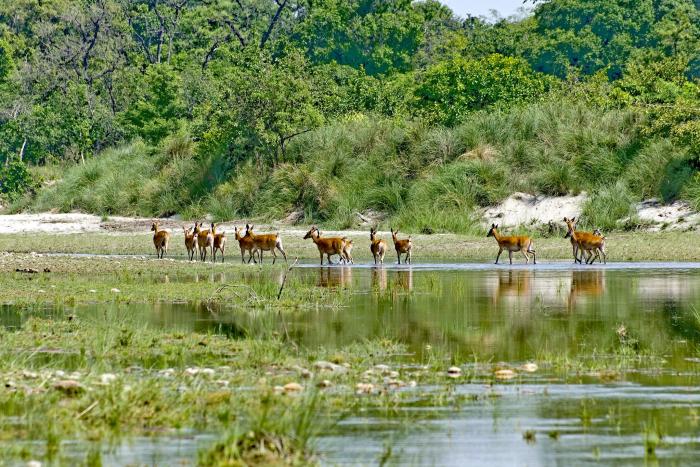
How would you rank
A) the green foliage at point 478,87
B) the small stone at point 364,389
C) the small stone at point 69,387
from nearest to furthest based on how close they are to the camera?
the small stone at point 69,387
the small stone at point 364,389
the green foliage at point 478,87

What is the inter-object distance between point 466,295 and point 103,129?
149 feet

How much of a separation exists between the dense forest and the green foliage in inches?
4.4

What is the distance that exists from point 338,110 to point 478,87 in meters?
6.44

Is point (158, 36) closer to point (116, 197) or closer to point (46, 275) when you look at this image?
point (116, 197)

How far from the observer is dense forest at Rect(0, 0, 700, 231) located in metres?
42.2

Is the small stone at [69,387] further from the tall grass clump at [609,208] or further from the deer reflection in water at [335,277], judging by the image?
the tall grass clump at [609,208]

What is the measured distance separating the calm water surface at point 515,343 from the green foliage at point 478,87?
22696 millimetres

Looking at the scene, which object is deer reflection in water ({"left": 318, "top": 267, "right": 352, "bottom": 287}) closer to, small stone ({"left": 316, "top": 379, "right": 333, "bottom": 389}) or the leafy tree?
small stone ({"left": 316, "top": 379, "right": 333, "bottom": 389})

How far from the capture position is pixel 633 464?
9234 mm

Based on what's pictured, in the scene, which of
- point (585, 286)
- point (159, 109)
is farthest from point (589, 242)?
point (159, 109)

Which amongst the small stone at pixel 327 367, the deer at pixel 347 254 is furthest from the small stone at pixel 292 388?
the deer at pixel 347 254

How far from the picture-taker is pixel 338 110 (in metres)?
55.0

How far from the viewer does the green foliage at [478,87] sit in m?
51.6

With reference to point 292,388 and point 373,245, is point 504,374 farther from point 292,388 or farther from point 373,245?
point 373,245
